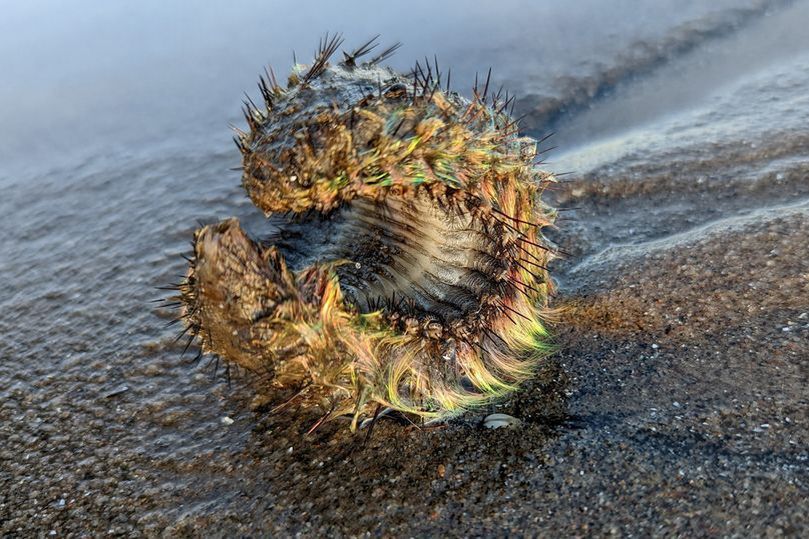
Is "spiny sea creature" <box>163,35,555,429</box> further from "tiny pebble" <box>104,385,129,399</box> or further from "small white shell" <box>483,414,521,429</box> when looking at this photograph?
"tiny pebble" <box>104,385,129,399</box>

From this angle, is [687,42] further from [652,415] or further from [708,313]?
[652,415]

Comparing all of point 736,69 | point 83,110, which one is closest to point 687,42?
point 736,69

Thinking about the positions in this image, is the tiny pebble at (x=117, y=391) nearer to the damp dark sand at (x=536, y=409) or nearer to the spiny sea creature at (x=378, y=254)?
the damp dark sand at (x=536, y=409)

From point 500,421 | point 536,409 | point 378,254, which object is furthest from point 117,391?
point 536,409

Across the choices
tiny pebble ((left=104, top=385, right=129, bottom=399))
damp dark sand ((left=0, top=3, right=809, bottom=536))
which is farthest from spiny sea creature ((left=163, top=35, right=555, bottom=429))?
tiny pebble ((left=104, top=385, right=129, bottom=399))

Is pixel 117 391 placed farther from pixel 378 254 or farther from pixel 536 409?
pixel 536 409

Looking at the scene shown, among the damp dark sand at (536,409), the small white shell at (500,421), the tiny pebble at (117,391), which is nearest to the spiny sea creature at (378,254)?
the small white shell at (500,421)
